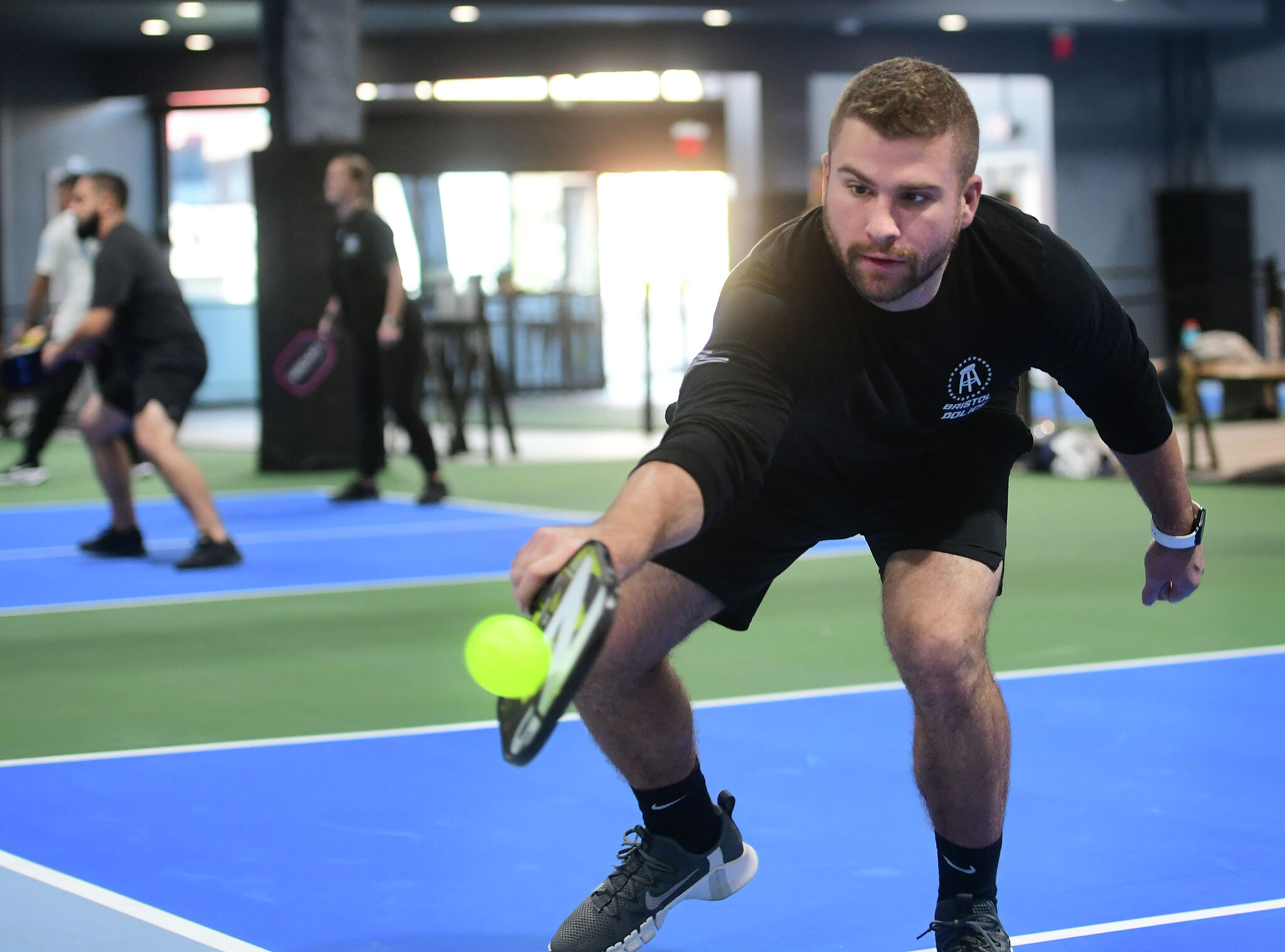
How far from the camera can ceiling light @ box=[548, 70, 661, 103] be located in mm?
Result: 23438

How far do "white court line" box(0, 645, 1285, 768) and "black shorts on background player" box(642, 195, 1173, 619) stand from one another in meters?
1.31

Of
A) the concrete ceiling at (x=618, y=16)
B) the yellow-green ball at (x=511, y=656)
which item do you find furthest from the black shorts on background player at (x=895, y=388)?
the concrete ceiling at (x=618, y=16)

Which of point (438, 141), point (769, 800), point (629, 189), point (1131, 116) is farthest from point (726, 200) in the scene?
point (769, 800)

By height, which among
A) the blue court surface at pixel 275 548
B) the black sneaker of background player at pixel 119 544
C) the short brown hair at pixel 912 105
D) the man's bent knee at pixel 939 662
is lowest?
the blue court surface at pixel 275 548

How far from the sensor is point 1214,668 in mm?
5035

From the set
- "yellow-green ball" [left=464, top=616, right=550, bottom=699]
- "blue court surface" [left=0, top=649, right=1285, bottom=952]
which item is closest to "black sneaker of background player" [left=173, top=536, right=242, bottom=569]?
"blue court surface" [left=0, top=649, right=1285, bottom=952]

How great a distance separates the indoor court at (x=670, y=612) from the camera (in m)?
2.52

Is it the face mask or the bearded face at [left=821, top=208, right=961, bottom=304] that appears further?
the face mask

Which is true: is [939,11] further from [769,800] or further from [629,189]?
[769,800]

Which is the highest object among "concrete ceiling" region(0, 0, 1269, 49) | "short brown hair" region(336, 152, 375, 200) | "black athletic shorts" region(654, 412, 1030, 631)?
"concrete ceiling" region(0, 0, 1269, 49)

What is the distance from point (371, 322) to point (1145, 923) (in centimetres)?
800

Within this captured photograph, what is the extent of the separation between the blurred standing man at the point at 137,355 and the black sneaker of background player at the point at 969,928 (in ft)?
16.9

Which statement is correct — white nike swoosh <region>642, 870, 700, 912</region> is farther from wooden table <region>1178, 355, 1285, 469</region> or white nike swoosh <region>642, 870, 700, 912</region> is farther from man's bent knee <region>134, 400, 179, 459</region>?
wooden table <region>1178, 355, 1285, 469</region>

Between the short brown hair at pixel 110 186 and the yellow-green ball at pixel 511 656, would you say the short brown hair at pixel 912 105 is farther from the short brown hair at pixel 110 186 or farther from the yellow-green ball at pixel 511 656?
the short brown hair at pixel 110 186
